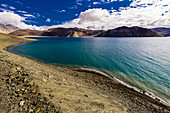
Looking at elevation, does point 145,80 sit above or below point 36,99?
below

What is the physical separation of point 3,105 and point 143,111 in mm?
12070

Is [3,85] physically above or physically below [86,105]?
above

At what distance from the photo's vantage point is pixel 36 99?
22.0 feet

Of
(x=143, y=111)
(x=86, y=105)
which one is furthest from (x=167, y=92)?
(x=86, y=105)

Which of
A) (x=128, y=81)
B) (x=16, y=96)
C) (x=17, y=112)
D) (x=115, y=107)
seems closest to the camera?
(x=17, y=112)

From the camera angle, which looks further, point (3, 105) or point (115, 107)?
point (115, 107)

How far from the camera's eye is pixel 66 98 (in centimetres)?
750

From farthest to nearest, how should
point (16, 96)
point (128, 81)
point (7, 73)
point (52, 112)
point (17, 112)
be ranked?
point (128, 81) → point (7, 73) → point (16, 96) → point (52, 112) → point (17, 112)

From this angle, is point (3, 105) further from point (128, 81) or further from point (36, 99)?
point (128, 81)

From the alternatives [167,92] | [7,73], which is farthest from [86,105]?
[167,92]

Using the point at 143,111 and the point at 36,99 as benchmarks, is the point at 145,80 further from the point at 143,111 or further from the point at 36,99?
the point at 36,99

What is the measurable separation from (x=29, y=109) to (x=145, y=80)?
60.4ft

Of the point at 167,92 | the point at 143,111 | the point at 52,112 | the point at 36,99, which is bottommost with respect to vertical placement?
the point at 167,92

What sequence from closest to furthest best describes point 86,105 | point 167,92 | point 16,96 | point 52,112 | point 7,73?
1. point 52,112
2. point 16,96
3. point 86,105
4. point 7,73
5. point 167,92
